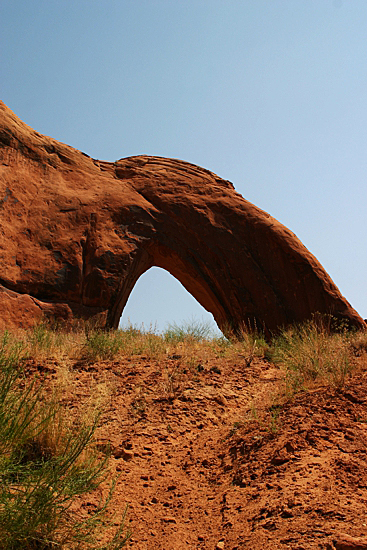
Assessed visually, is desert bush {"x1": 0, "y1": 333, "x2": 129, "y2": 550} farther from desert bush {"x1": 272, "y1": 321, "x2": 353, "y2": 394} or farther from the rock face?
the rock face

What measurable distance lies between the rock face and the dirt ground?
2431 mm

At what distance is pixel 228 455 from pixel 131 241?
5255mm

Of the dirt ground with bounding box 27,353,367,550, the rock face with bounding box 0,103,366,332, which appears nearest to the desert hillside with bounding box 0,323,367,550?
the dirt ground with bounding box 27,353,367,550

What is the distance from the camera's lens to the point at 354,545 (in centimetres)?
265

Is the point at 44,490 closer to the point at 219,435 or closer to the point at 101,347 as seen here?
the point at 219,435

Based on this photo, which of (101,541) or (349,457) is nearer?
(101,541)

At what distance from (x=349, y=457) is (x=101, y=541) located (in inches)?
81.0

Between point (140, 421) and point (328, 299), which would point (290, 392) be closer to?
point (140, 421)

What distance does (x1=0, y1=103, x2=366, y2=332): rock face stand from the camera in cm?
813

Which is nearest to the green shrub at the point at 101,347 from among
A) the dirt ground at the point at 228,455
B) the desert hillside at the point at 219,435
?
the desert hillside at the point at 219,435

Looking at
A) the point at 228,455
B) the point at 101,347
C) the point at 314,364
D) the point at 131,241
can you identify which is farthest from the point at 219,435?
the point at 131,241

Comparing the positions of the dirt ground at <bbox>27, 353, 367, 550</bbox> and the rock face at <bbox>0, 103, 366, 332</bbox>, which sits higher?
the rock face at <bbox>0, 103, 366, 332</bbox>

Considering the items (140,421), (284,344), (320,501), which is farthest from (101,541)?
(284,344)

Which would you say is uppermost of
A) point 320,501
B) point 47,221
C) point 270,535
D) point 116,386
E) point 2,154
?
point 2,154
